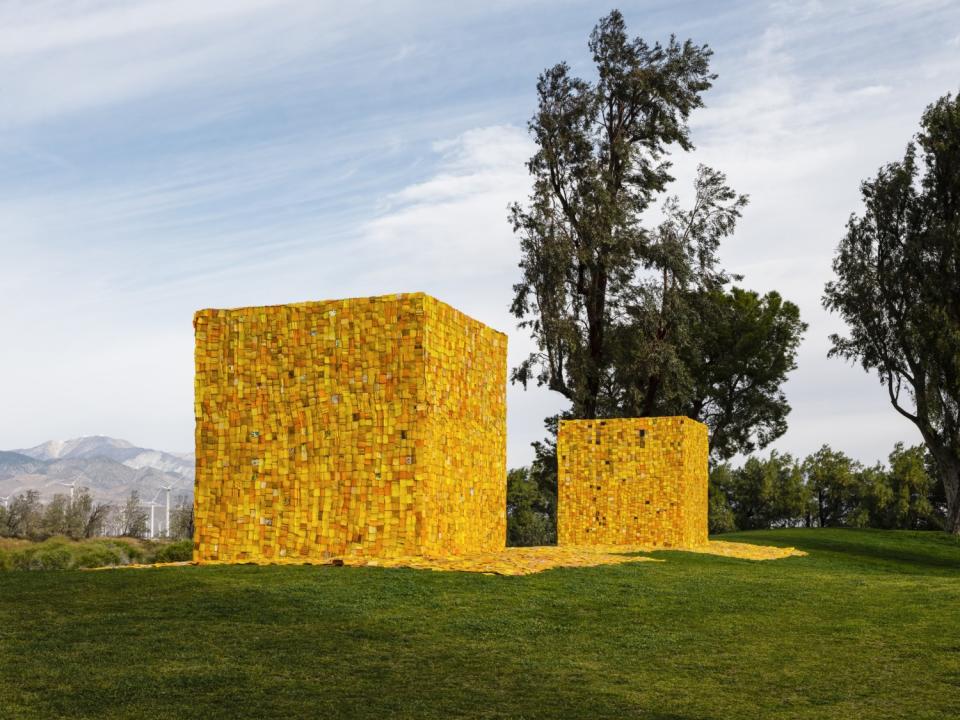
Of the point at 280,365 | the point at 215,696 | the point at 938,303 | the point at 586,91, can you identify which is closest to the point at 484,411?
the point at 280,365

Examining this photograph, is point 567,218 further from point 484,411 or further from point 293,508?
point 293,508

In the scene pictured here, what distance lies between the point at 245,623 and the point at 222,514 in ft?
18.8

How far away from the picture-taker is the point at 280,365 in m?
14.7

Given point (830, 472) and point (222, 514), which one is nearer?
point (222, 514)

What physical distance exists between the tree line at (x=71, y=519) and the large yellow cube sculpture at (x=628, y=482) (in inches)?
668

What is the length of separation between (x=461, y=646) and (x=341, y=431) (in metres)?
5.75

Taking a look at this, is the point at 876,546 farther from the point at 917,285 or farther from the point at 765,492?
the point at 765,492

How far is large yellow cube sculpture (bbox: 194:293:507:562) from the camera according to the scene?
45.4 feet

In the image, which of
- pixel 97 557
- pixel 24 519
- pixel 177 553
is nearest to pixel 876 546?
pixel 177 553

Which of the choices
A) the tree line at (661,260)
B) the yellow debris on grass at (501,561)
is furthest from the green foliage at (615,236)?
the yellow debris on grass at (501,561)

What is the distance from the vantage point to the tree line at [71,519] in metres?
36.0

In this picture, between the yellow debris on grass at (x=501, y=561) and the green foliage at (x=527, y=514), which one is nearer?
the yellow debris on grass at (x=501, y=561)

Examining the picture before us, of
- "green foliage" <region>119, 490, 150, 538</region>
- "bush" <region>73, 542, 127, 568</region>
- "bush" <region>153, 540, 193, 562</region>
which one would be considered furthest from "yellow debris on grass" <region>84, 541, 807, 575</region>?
"green foliage" <region>119, 490, 150, 538</region>

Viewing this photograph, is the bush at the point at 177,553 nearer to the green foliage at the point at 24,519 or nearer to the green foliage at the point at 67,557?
the green foliage at the point at 67,557
